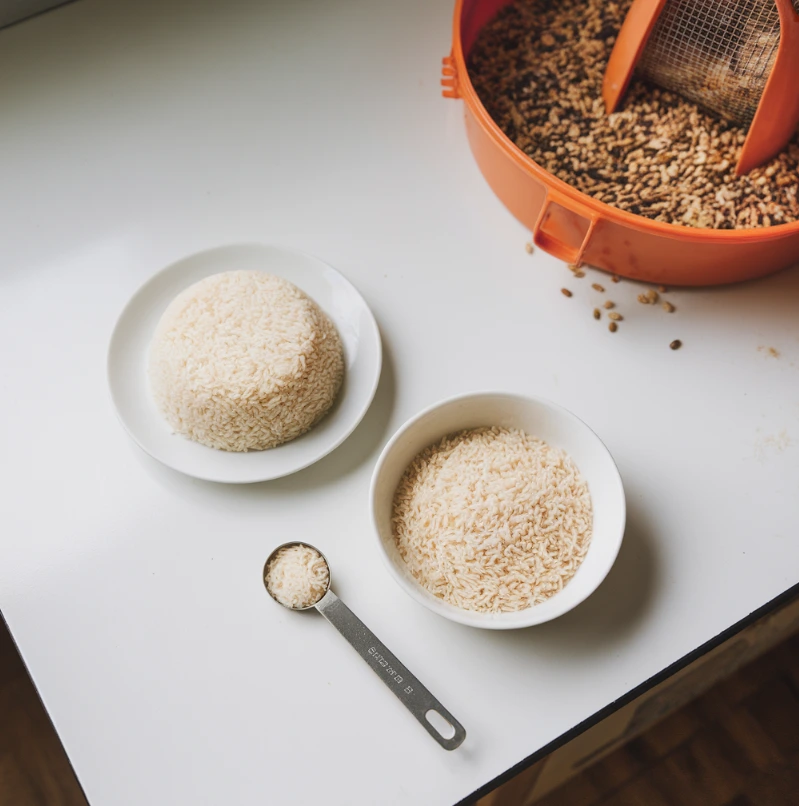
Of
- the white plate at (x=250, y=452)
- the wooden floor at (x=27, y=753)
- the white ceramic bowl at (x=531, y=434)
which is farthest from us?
the wooden floor at (x=27, y=753)

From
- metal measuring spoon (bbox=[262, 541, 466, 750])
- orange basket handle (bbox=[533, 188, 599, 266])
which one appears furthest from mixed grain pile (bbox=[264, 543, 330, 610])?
orange basket handle (bbox=[533, 188, 599, 266])

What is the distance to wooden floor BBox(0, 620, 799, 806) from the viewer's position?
50.2 inches

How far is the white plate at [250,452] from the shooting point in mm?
859

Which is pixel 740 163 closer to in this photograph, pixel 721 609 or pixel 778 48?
pixel 778 48

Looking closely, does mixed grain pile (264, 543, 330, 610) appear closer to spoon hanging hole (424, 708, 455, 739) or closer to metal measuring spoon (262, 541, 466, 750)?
metal measuring spoon (262, 541, 466, 750)

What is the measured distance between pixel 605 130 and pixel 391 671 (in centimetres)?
76

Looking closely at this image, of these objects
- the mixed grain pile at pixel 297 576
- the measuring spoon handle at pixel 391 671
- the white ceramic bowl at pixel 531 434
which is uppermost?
the white ceramic bowl at pixel 531 434

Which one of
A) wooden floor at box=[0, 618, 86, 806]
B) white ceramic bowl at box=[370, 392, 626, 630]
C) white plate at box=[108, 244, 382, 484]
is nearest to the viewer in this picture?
white ceramic bowl at box=[370, 392, 626, 630]

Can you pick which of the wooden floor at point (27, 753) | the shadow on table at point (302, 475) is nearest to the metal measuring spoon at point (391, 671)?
the shadow on table at point (302, 475)

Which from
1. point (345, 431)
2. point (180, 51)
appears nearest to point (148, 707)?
point (345, 431)

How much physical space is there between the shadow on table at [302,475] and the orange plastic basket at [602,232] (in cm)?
31

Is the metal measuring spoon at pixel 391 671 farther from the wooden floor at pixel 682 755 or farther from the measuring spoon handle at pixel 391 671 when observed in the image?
the wooden floor at pixel 682 755

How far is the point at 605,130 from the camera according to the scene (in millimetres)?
1007

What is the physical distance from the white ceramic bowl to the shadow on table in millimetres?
73
